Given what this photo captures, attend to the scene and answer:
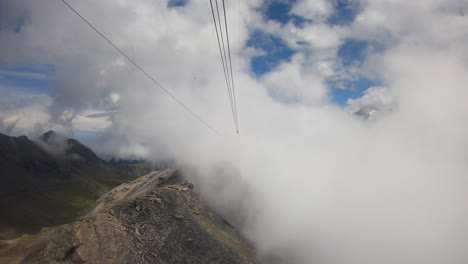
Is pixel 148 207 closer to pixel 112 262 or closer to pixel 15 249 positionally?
pixel 112 262

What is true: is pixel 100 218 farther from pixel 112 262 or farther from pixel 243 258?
pixel 243 258

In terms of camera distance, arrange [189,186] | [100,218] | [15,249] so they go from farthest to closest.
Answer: [15,249]
[189,186]
[100,218]

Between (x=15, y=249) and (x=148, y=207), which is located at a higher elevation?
(x=148, y=207)

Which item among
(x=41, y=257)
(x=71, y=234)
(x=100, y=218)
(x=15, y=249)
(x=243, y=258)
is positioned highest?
(x=243, y=258)

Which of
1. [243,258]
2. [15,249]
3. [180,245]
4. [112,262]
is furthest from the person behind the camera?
[15,249]

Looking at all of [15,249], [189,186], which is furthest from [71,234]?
[15,249]

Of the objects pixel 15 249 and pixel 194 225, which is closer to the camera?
pixel 194 225
